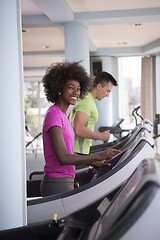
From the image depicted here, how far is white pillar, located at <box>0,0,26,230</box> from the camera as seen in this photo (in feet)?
3.83

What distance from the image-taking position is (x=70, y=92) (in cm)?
181

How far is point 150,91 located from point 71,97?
7905 millimetres

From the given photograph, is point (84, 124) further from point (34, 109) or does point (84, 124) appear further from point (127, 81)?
point (34, 109)

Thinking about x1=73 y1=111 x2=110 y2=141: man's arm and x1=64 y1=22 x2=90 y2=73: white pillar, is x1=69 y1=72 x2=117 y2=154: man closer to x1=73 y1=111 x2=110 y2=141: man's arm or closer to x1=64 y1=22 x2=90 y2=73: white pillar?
x1=73 y1=111 x2=110 y2=141: man's arm

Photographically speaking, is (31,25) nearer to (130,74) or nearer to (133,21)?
(133,21)

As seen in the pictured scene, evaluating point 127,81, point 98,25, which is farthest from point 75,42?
point 127,81

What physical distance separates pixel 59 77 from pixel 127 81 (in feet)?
29.3

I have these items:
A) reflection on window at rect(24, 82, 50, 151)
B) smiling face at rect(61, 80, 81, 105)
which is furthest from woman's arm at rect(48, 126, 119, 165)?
reflection on window at rect(24, 82, 50, 151)

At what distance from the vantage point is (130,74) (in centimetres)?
1038

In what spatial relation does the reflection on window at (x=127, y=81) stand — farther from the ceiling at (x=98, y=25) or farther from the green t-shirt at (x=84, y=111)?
the green t-shirt at (x=84, y=111)

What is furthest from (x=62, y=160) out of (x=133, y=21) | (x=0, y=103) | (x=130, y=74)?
(x=130, y=74)

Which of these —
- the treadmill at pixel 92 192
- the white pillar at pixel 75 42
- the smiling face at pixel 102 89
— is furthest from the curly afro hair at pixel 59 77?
the white pillar at pixel 75 42

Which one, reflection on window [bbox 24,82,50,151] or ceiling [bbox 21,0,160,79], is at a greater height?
ceiling [bbox 21,0,160,79]

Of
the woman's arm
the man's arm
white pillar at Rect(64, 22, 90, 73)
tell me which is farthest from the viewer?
white pillar at Rect(64, 22, 90, 73)
